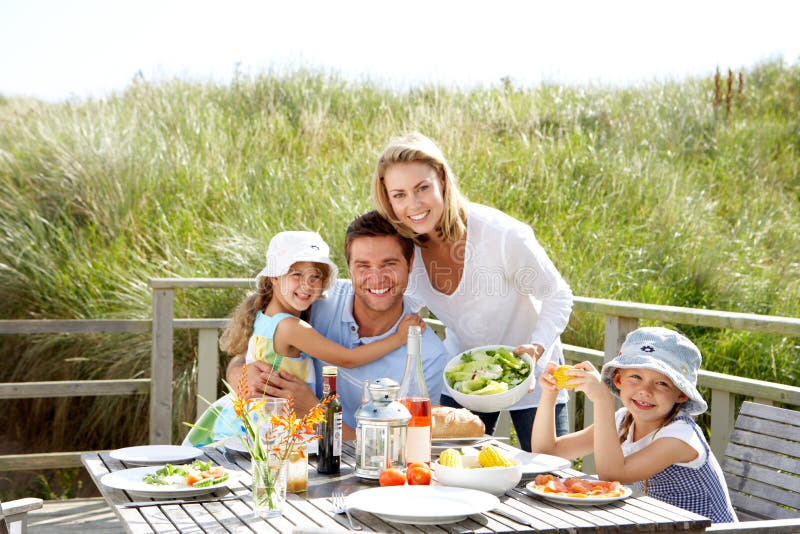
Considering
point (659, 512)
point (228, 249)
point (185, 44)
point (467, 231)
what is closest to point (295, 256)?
point (467, 231)

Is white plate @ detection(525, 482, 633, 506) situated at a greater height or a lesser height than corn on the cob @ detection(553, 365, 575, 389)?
lesser

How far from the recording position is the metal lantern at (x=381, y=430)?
231 centimetres

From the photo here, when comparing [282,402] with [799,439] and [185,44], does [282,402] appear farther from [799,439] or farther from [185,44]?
[185,44]

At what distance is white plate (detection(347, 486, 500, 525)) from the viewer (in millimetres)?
1978

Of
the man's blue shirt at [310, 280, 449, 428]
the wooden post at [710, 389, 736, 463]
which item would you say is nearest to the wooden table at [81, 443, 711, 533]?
the man's blue shirt at [310, 280, 449, 428]

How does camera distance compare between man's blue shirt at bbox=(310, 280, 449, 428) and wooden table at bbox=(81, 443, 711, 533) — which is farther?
man's blue shirt at bbox=(310, 280, 449, 428)

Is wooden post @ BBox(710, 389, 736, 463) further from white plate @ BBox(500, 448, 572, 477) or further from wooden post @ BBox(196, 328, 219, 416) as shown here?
wooden post @ BBox(196, 328, 219, 416)

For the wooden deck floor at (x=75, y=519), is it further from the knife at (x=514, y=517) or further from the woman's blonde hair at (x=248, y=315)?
the knife at (x=514, y=517)

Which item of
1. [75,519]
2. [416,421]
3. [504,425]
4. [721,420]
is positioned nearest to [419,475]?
[416,421]

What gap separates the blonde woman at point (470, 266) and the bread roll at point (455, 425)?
0.42 metres

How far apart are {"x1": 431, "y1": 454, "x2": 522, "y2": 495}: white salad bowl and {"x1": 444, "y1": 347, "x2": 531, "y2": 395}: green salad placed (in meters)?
0.80

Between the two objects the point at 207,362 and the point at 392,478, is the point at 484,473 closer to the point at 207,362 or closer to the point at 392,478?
the point at 392,478

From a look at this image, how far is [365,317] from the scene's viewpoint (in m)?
3.54

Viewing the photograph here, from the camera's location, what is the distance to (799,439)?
286 centimetres
